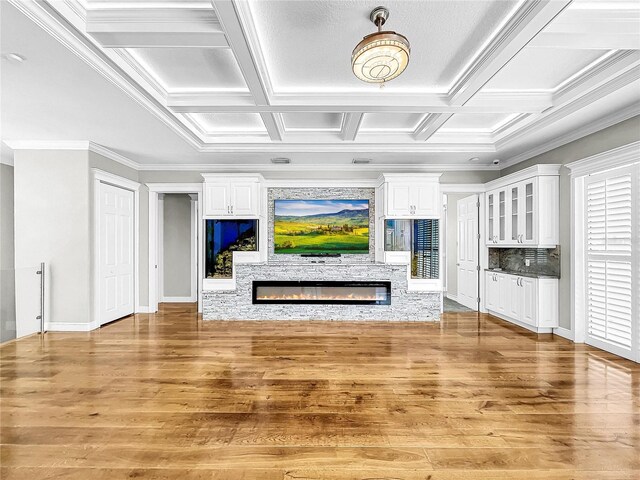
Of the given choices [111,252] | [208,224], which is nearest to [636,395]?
[208,224]

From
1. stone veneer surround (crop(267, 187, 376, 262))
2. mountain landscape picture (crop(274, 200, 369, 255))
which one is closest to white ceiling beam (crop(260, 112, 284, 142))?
stone veneer surround (crop(267, 187, 376, 262))

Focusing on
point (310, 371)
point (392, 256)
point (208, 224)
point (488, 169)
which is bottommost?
point (310, 371)

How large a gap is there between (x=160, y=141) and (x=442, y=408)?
479 centimetres

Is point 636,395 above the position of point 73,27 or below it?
below

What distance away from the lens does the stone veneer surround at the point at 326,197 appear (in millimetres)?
6137

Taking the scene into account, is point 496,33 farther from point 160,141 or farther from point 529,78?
point 160,141

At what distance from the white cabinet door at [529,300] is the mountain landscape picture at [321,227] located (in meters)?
2.57

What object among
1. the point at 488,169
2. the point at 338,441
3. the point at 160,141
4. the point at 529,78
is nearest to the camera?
the point at 338,441

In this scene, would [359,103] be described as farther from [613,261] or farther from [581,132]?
[613,261]

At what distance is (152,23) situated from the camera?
2.31m

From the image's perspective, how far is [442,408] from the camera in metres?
2.62

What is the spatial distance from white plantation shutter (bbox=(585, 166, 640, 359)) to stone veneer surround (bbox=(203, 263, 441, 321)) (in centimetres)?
212


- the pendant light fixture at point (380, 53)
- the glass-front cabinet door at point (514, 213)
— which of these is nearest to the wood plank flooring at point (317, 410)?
the glass-front cabinet door at point (514, 213)

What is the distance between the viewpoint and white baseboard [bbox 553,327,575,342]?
4.42 m
